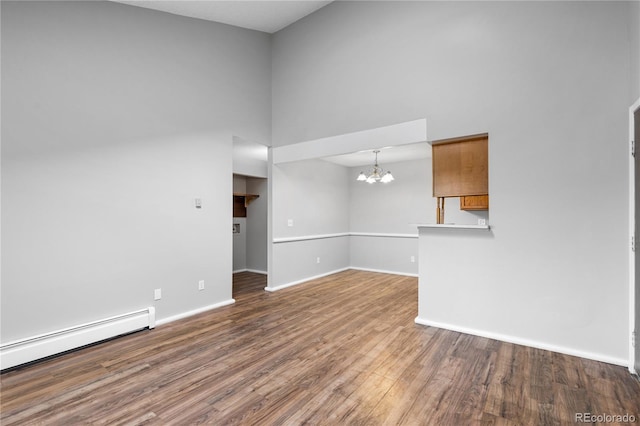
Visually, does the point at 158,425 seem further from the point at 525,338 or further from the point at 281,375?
the point at 525,338

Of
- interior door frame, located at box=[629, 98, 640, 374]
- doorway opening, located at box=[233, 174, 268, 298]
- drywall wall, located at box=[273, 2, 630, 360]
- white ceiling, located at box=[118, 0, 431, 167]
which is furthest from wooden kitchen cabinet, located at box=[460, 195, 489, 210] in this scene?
doorway opening, located at box=[233, 174, 268, 298]

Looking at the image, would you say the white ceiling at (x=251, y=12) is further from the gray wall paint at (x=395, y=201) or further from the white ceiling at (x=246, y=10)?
the gray wall paint at (x=395, y=201)

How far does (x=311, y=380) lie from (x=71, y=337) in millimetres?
2341

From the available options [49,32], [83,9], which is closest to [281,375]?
[49,32]

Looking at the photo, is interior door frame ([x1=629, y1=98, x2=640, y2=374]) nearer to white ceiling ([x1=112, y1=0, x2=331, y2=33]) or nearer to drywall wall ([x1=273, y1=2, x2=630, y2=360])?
drywall wall ([x1=273, y1=2, x2=630, y2=360])

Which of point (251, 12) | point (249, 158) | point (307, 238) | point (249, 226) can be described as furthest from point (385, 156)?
point (249, 226)

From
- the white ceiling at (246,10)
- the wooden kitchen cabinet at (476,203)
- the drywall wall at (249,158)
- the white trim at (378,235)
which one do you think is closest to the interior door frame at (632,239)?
the wooden kitchen cabinet at (476,203)

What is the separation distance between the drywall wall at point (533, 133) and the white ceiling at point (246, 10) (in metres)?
1.31

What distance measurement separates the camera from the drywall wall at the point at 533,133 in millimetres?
2635

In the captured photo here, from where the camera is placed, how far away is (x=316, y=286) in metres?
5.43

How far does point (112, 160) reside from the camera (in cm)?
322

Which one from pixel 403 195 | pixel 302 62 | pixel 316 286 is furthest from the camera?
pixel 403 195

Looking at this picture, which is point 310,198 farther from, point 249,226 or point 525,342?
point 525,342

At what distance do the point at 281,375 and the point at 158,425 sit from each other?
2.93 feet
